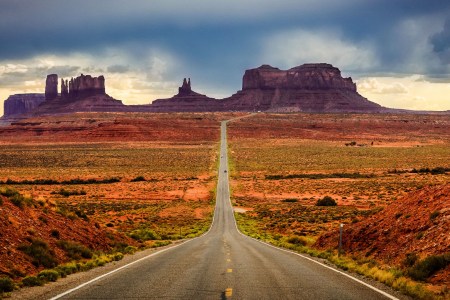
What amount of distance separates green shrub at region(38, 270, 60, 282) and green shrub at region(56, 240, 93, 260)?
327cm

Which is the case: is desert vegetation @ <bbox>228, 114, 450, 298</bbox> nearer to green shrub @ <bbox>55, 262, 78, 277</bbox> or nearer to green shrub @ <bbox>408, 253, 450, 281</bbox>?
green shrub @ <bbox>408, 253, 450, 281</bbox>

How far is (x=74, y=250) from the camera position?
1738 centimetres

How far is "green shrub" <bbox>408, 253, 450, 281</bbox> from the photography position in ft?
41.7

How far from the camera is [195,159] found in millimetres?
114312

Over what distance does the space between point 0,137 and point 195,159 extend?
370 feet

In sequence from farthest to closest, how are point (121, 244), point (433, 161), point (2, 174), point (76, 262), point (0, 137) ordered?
point (0, 137)
point (433, 161)
point (2, 174)
point (121, 244)
point (76, 262)

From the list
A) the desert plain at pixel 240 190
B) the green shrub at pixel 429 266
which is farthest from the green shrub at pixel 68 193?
the green shrub at pixel 429 266

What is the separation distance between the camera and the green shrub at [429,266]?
1272 cm

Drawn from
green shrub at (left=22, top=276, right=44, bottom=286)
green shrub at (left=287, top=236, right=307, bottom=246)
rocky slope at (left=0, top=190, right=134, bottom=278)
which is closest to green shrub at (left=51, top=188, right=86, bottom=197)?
green shrub at (left=287, top=236, right=307, bottom=246)

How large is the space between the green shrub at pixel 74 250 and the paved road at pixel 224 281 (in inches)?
79.0

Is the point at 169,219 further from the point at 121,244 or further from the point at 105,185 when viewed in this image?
the point at 105,185

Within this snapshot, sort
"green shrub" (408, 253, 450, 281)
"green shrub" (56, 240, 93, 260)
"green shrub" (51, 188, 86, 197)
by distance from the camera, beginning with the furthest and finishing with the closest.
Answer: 1. "green shrub" (51, 188, 86, 197)
2. "green shrub" (56, 240, 93, 260)
3. "green shrub" (408, 253, 450, 281)

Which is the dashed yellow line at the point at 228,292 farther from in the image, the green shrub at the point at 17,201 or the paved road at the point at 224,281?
the green shrub at the point at 17,201

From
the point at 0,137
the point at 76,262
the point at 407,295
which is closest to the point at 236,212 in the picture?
the point at 76,262
